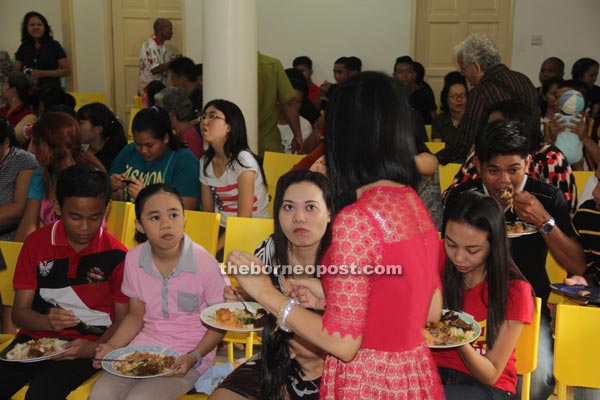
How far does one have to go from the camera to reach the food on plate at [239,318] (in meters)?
2.65

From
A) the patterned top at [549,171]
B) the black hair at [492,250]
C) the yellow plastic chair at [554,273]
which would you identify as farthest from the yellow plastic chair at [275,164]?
the black hair at [492,250]

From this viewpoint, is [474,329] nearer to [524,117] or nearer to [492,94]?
[524,117]

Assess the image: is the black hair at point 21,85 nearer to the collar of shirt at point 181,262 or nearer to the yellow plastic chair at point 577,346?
the collar of shirt at point 181,262

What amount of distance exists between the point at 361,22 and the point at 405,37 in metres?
0.63

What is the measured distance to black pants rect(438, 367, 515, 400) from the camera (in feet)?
8.04

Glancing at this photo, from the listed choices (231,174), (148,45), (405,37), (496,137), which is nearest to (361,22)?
(405,37)

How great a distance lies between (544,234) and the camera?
3125 millimetres

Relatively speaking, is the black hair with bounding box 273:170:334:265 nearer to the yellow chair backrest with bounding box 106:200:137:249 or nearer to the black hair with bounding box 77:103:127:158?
the yellow chair backrest with bounding box 106:200:137:249

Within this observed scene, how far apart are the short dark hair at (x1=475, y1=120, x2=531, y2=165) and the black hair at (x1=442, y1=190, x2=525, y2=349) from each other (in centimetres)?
61

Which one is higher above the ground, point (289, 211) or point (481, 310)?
point (289, 211)

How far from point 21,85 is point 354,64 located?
13.9ft

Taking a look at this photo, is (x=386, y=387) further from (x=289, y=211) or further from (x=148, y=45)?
(x=148, y=45)

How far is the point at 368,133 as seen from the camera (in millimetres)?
1676

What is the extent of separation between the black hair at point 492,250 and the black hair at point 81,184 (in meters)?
1.50
